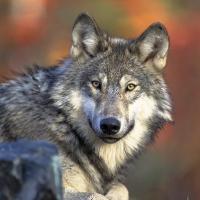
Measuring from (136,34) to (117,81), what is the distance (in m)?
11.2

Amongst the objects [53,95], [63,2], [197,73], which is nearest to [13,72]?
[53,95]

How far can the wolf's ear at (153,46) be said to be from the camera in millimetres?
7125

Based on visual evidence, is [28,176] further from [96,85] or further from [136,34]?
[136,34]

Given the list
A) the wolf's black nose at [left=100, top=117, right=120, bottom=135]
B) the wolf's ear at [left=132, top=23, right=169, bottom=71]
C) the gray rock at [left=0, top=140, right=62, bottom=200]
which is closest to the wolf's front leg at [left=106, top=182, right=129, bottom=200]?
the wolf's black nose at [left=100, top=117, right=120, bottom=135]

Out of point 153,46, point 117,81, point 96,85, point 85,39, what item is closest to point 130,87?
point 117,81

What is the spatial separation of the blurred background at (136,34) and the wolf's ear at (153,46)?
18.3 feet

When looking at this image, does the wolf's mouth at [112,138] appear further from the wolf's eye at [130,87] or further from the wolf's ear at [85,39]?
the wolf's ear at [85,39]

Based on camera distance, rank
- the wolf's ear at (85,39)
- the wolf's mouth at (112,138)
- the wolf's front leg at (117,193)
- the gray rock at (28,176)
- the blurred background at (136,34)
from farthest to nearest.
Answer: the blurred background at (136,34)
the wolf's ear at (85,39)
the wolf's front leg at (117,193)
the wolf's mouth at (112,138)
the gray rock at (28,176)

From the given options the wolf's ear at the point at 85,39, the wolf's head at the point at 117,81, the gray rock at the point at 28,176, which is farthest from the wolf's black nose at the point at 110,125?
the gray rock at the point at 28,176

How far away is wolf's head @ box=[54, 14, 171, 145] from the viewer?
22.3 feet

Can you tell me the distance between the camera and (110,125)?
647 cm

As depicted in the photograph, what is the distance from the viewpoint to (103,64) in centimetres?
700

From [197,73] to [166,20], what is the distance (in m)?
1.55

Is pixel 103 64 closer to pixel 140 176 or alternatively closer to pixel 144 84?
pixel 144 84
